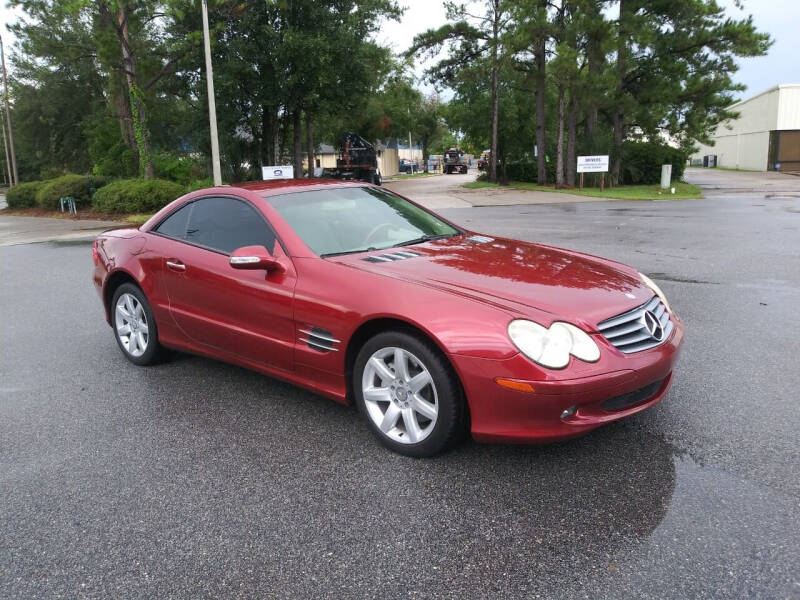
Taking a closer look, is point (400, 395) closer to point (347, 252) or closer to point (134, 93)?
point (347, 252)

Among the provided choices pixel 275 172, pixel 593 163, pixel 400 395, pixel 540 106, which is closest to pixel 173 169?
pixel 275 172

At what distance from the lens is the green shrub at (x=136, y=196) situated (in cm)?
2069

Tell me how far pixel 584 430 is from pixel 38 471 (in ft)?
9.34

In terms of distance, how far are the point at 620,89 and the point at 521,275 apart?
28519 mm

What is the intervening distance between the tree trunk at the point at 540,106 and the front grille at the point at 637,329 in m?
27.5

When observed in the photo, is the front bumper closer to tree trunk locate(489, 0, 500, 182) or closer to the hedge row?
the hedge row

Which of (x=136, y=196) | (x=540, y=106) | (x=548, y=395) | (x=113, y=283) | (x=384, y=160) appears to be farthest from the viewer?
(x=384, y=160)

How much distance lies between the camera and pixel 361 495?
3.08 meters

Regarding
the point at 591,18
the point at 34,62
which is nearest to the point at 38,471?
the point at 591,18

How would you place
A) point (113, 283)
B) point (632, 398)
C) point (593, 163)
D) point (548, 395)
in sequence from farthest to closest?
point (593, 163) < point (113, 283) < point (632, 398) < point (548, 395)

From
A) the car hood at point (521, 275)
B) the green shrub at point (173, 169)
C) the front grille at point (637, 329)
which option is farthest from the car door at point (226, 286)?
the green shrub at point (173, 169)

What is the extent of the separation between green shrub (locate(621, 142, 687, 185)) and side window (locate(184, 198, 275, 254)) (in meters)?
31.1

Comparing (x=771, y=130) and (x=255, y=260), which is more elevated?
(x=771, y=130)

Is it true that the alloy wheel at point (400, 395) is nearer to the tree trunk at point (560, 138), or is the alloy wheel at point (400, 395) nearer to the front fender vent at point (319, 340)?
the front fender vent at point (319, 340)
